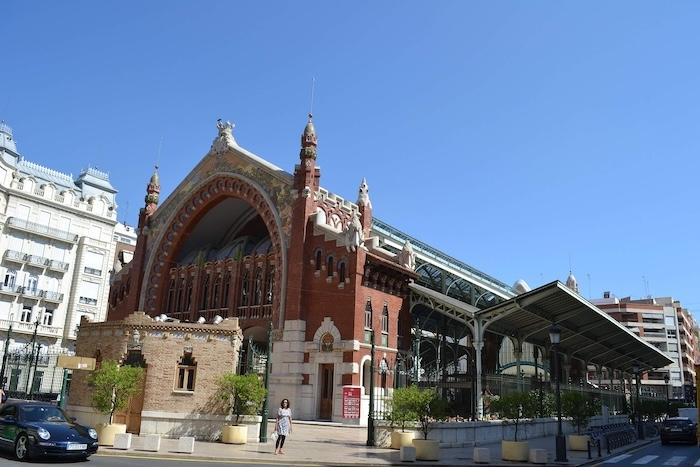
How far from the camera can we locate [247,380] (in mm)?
22531

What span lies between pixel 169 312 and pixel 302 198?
1619 centimetres

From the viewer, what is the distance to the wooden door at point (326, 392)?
34.4 metres

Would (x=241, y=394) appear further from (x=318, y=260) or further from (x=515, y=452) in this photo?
(x=318, y=260)

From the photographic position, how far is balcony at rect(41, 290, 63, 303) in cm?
5847

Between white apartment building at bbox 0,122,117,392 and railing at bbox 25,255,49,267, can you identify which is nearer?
white apartment building at bbox 0,122,117,392

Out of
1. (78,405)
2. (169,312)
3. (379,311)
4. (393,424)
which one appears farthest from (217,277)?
(393,424)

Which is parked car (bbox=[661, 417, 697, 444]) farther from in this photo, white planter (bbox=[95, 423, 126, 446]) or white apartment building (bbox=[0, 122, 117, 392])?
white apartment building (bbox=[0, 122, 117, 392])

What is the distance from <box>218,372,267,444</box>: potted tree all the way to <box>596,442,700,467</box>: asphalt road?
12.4 meters

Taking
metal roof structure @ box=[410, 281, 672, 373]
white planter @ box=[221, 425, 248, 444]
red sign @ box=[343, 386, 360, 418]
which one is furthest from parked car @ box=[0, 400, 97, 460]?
metal roof structure @ box=[410, 281, 672, 373]

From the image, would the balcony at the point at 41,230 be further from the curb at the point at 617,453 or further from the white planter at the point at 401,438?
the curb at the point at 617,453

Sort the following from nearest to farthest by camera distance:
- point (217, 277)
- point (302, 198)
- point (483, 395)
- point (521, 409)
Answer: point (521, 409) < point (483, 395) < point (302, 198) < point (217, 277)

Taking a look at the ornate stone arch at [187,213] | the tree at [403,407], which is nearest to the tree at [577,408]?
the tree at [403,407]

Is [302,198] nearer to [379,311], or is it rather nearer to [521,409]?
[379,311]

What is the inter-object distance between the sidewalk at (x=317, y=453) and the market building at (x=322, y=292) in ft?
24.4
